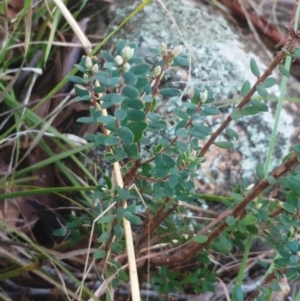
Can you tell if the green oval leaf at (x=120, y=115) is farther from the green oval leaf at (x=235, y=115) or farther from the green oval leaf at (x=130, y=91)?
the green oval leaf at (x=235, y=115)

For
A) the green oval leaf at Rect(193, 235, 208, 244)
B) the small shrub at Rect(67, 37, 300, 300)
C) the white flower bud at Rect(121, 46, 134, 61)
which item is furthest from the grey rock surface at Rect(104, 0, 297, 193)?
the white flower bud at Rect(121, 46, 134, 61)

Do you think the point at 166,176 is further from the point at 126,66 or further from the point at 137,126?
the point at 126,66

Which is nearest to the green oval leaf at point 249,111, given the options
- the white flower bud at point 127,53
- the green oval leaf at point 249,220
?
the green oval leaf at point 249,220

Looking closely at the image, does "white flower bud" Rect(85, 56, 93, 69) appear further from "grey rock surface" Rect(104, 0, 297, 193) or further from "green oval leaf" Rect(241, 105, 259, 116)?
"grey rock surface" Rect(104, 0, 297, 193)

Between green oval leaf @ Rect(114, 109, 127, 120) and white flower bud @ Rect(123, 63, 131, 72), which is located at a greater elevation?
white flower bud @ Rect(123, 63, 131, 72)


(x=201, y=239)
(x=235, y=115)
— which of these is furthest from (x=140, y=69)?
(x=201, y=239)

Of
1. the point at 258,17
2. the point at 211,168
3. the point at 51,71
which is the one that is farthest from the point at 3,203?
the point at 258,17

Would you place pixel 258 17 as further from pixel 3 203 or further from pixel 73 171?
pixel 3 203
